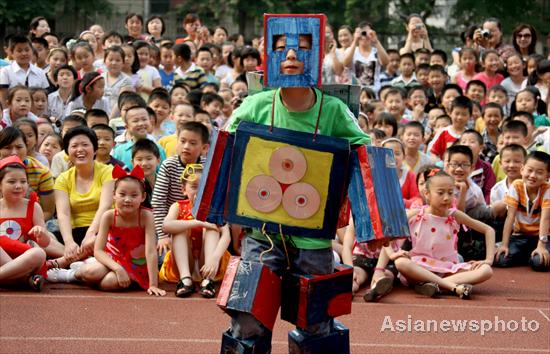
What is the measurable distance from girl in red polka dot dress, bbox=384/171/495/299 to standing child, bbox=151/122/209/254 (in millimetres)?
1875

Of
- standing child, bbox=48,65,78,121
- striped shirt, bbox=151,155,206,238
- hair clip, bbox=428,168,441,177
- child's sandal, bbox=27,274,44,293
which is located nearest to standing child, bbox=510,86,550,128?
hair clip, bbox=428,168,441,177

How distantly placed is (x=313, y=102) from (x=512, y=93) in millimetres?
8960

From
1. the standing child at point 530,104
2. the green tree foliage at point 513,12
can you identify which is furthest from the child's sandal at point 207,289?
the green tree foliage at point 513,12

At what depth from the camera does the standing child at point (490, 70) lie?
45.1 ft

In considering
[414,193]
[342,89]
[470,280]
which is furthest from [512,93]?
[342,89]

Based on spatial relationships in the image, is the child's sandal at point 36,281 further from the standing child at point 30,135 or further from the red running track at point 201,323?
the standing child at point 30,135

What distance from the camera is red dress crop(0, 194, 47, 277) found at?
7949mm

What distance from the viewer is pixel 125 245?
26.5 ft

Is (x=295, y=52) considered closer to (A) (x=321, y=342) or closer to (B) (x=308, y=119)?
(B) (x=308, y=119)

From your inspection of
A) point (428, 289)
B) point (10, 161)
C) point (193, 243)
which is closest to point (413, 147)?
point (428, 289)

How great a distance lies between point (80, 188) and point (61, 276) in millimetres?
924

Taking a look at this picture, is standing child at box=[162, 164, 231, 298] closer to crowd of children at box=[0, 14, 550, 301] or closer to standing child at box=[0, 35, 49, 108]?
crowd of children at box=[0, 14, 550, 301]

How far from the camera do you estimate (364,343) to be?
6.68 m

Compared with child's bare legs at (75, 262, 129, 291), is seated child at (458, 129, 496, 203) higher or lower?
higher
